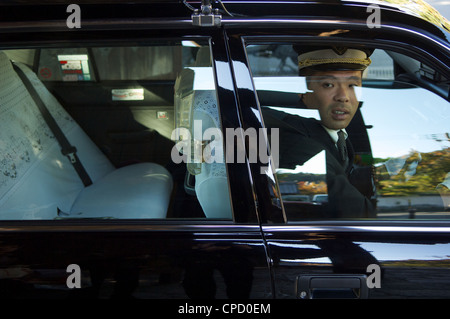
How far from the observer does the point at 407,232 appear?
1.42 meters

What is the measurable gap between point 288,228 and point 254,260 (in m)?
0.15

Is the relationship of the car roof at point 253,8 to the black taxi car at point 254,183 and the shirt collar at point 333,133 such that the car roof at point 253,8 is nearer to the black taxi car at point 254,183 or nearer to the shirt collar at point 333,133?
the black taxi car at point 254,183

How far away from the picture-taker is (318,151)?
5.31 feet

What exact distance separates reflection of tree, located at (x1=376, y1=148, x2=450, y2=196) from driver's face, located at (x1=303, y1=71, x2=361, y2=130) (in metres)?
0.23

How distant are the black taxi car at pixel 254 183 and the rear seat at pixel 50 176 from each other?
0.14 metres

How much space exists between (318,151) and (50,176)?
4.54 feet

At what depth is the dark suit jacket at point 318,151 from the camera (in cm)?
156

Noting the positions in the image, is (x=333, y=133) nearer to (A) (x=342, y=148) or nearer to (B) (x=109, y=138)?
(A) (x=342, y=148)

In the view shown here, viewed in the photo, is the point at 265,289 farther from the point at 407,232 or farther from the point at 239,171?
the point at 407,232

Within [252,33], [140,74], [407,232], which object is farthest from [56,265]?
[140,74]
